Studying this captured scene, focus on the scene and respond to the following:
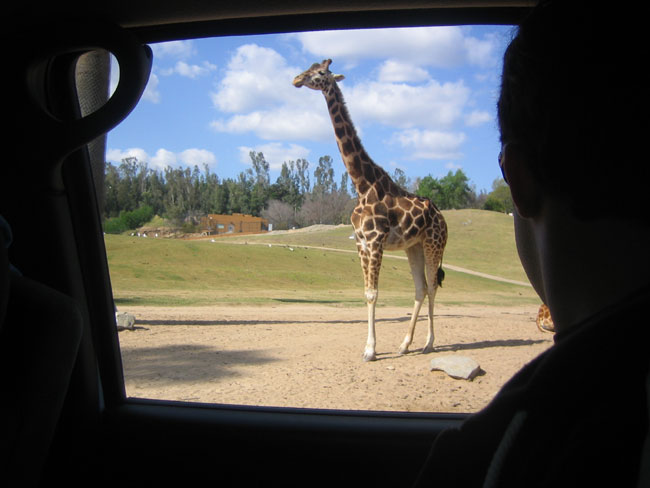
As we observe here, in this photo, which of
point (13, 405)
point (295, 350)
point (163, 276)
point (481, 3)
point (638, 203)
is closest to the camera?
point (638, 203)

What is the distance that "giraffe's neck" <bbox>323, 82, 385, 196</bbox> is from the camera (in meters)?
5.40

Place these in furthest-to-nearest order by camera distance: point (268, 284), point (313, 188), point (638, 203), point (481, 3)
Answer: point (268, 284)
point (313, 188)
point (481, 3)
point (638, 203)

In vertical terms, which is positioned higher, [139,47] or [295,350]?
[139,47]

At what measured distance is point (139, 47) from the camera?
1.44 meters

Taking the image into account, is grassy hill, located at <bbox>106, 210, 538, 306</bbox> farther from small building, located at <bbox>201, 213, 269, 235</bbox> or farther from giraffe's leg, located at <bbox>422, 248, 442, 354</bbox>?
giraffe's leg, located at <bbox>422, 248, 442, 354</bbox>

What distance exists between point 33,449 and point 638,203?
122 centimetres

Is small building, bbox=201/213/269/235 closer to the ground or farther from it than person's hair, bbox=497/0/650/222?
farther from it

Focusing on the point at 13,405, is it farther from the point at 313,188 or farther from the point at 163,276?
the point at 163,276

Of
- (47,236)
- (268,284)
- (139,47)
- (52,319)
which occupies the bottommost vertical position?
(268,284)

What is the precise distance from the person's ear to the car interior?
106cm

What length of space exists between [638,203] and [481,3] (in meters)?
1.21

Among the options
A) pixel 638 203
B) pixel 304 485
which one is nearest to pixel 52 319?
pixel 304 485

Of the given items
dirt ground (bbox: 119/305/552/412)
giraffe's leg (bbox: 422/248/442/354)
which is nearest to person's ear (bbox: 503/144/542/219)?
dirt ground (bbox: 119/305/552/412)

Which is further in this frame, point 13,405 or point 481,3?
point 481,3
